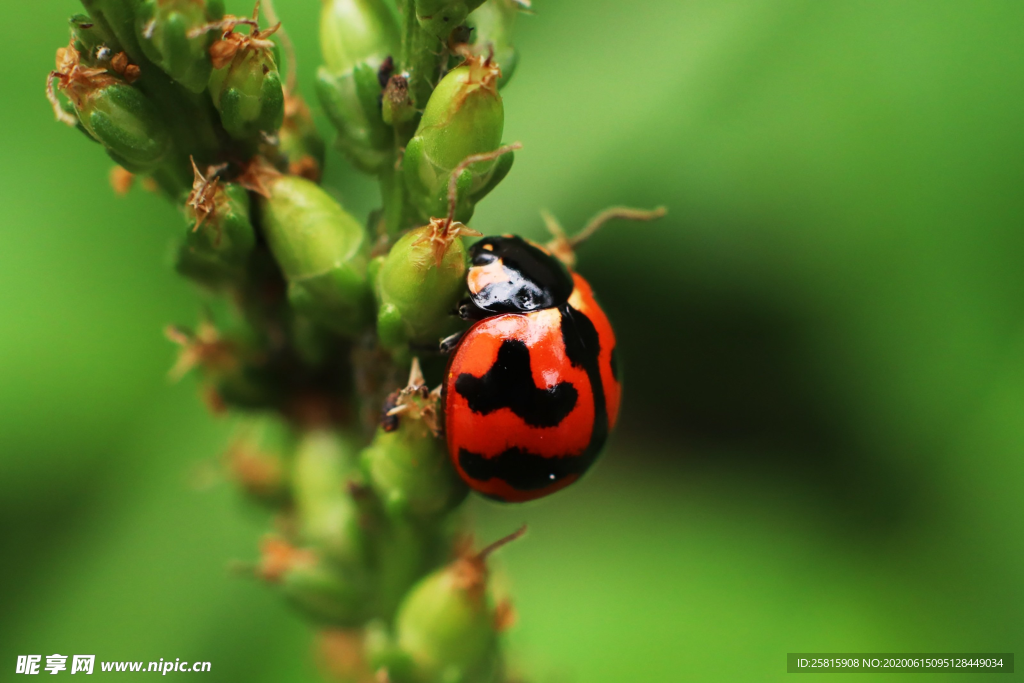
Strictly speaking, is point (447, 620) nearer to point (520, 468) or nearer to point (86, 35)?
point (520, 468)

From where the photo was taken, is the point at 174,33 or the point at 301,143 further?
the point at 301,143

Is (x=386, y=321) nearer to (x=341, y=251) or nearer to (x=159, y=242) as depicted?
(x=341, y=251)

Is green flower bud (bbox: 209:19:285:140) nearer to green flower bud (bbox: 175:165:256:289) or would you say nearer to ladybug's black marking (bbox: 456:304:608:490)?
green flower bud (bbox: 175:165:256:289)

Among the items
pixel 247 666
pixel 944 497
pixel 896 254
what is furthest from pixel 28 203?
pixel 944 497

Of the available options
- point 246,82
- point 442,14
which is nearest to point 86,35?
point 246,82

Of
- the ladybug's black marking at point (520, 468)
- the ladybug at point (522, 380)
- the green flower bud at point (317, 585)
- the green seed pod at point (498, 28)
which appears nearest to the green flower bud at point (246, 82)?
the green seed pod at point (498, 28)

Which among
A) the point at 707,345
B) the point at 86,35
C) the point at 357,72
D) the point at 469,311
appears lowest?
the point at 707,345
